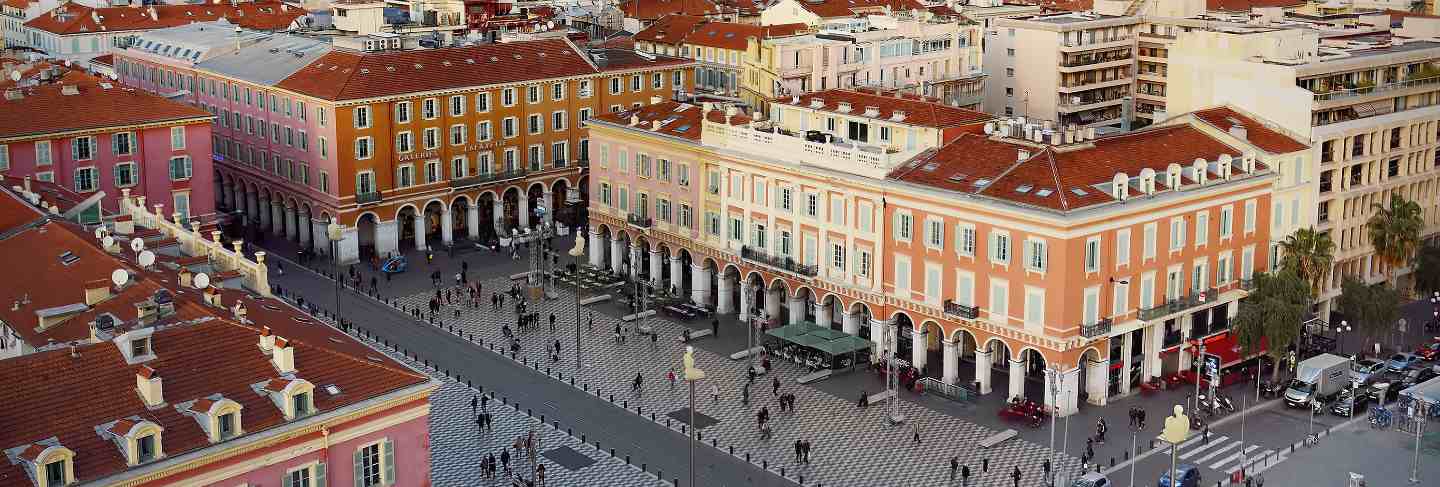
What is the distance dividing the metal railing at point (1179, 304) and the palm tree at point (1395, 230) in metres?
20.8

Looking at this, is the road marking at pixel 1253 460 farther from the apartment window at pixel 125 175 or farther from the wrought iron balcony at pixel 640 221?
the apartment window at pixel 125 175

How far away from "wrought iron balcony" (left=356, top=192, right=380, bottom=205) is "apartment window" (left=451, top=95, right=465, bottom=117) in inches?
395

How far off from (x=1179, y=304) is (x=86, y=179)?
257 feet

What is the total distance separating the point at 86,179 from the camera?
122 m

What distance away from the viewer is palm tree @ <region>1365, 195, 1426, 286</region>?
115 meters

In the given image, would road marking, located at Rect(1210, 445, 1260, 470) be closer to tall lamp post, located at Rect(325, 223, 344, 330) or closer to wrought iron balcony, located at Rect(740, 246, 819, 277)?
wrought iron balcony, located at Rect(740, 246, 819, 277)

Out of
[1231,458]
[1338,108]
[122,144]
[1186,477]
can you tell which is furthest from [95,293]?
[1338,108]

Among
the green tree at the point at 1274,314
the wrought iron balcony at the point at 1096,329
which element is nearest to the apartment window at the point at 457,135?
the wrought iron balcony at the point at 1096,329

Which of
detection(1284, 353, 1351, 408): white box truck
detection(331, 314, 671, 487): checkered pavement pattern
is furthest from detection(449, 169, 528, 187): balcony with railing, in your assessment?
detection(1284, 353, 1351, 408): white box truck

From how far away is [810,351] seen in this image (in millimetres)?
106000

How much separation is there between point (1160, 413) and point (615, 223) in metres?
46.1

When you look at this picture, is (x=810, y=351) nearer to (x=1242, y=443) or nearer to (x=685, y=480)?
(x=685, y=480)

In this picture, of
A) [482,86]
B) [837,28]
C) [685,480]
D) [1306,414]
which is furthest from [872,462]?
[837,28]

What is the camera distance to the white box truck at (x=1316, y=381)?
98.1m
